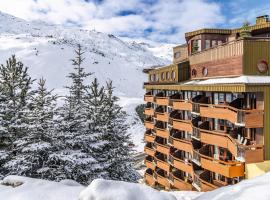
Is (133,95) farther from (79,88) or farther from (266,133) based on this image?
(266,133)

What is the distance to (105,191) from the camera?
27.4 feet

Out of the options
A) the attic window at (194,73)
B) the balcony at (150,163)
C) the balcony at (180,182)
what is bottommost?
the balcony at (150,163)

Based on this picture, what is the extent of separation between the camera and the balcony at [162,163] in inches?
1340

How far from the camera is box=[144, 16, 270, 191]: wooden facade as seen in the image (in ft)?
64.9

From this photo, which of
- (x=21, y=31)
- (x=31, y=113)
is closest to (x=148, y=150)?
(x=31, y=113)

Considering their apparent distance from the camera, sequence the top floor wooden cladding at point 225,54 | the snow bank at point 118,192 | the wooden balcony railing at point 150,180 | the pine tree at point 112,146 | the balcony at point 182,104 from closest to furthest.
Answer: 1. the snow bank at point 118,192
2. the top floor wooden cladding at point 225,54
3. the balcony at point 182,104
4. the pine tree at point 112,146
5. the wooden balcony railing at point 150,180

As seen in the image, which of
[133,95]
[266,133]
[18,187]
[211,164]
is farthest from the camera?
[133,95]

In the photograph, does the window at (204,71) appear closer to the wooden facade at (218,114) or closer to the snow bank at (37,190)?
the wooden facade at (218,114)

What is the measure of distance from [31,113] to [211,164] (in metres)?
12.5

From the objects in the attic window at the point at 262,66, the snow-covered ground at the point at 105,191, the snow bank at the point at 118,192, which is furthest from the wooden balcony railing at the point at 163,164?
the snow bank at the point at 118,192

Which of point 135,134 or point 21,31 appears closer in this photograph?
point 135,134

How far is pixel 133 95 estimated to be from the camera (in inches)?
4439

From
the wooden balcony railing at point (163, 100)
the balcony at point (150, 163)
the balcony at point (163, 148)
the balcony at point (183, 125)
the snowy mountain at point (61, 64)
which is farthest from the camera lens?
the snowy mountain at point (61, 64)

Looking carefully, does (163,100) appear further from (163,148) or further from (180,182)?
(180,182)
